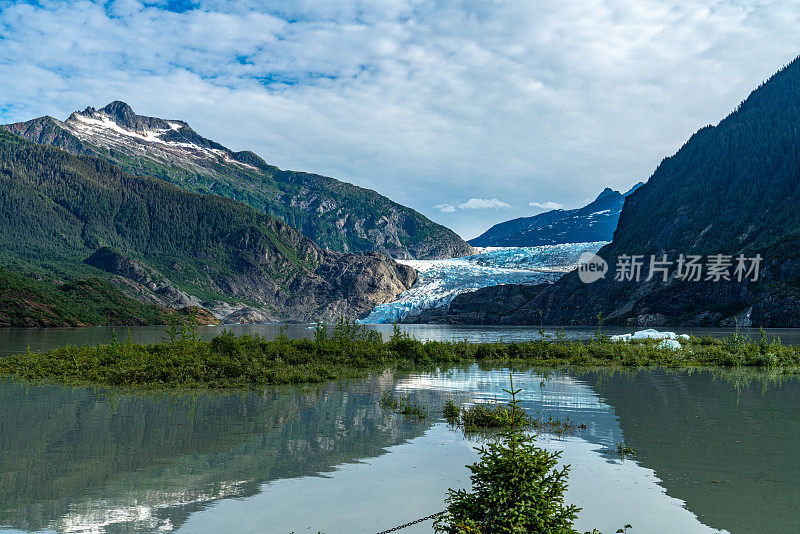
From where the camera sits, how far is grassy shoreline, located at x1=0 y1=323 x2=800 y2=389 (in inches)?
995

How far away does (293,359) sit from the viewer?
3347 centimetres

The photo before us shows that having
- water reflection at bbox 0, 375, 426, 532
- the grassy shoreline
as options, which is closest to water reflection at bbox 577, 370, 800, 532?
water reflection at bbox 0, 375, 426, 532

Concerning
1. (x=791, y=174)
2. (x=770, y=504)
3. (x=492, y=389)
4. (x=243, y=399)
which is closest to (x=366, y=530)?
(x=770, y=504)

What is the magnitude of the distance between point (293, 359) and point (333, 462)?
22.0 m

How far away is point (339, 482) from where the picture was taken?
34.9ft

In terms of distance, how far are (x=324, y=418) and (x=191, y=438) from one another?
416 cm

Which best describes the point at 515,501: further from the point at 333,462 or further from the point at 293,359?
the point at 293,359

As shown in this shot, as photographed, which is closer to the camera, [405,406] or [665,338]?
[405,406]

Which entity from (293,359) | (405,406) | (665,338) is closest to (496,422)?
(405,406)

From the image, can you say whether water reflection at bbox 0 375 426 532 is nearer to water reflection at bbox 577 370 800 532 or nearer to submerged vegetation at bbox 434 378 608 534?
submerged vegetation at bbox 434 378 608 534

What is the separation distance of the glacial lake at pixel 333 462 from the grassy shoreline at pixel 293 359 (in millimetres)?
3686

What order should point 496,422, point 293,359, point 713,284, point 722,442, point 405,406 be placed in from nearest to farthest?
point 722,442, point 496,422, point 405,406, point 293,359, point 713,284

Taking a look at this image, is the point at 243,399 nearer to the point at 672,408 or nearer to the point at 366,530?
the point at 366,530

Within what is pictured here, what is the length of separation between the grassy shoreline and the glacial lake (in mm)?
3686
